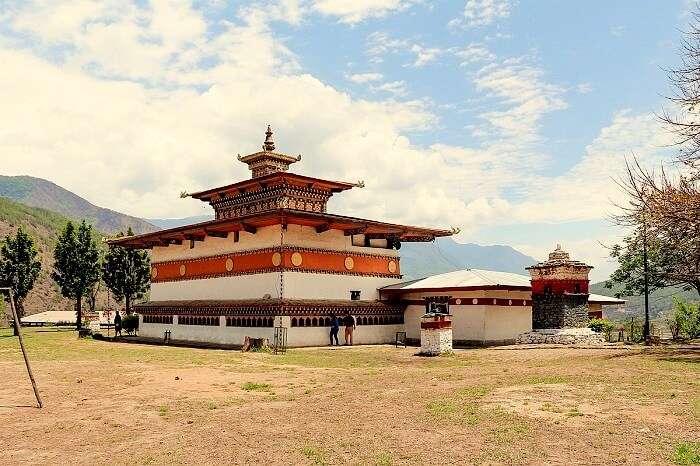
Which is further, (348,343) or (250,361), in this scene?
(348,343)

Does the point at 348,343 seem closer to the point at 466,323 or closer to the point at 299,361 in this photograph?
the point at 466,323

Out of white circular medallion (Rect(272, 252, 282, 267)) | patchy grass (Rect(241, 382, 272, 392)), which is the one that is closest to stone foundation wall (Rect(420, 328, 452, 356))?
patchy grass (Rect(241, 382, 272, 392))

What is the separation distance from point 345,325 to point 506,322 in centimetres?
812

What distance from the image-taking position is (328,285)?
107ft

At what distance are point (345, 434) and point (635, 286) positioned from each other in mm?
43190

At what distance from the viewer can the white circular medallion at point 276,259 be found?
3086 centimetres

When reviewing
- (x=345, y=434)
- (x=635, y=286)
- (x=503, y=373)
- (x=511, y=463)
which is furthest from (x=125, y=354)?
(x=635, y=286)

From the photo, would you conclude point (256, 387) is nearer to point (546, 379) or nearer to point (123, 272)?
point (546, 379)

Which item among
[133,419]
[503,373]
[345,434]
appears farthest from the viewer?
[503,373]

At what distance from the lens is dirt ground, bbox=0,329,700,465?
28.5 feet

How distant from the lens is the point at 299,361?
2247cm

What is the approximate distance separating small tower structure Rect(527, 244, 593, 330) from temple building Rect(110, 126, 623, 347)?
0.16 ft

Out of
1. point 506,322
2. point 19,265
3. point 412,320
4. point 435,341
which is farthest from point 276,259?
point 19,265

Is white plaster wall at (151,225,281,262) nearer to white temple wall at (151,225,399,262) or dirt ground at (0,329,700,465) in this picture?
white temple wall at (151,225,399,262)
